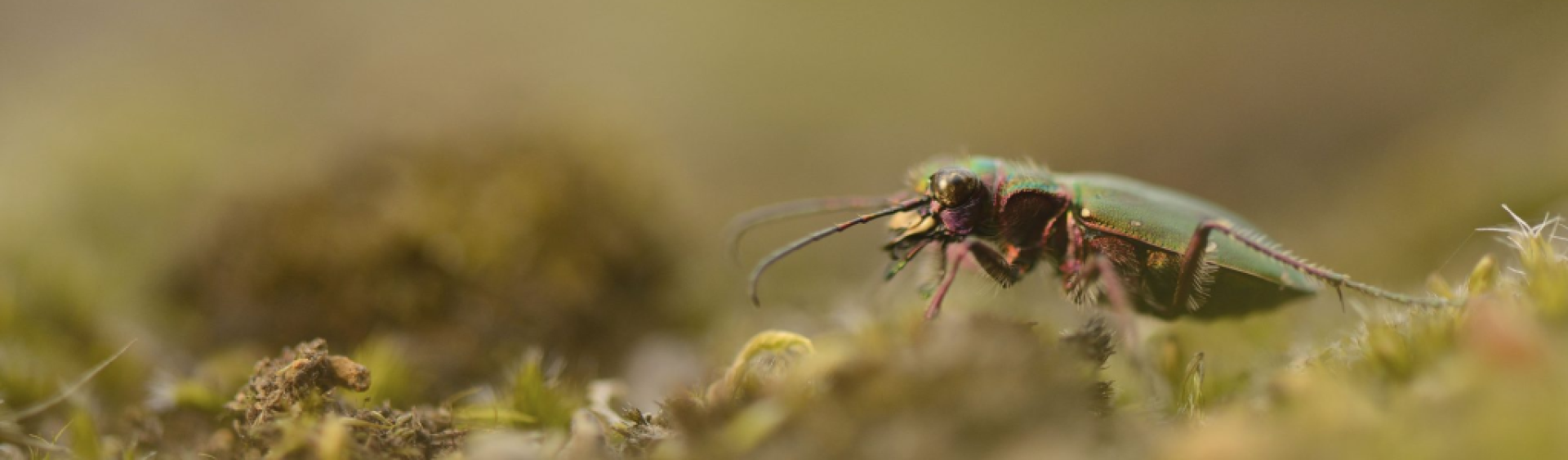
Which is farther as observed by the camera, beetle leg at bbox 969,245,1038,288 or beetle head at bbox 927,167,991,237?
beetle leg at bbox 969,245,1038,288

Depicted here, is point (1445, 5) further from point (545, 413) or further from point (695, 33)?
point (545, 413)

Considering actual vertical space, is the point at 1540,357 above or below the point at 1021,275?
A: below

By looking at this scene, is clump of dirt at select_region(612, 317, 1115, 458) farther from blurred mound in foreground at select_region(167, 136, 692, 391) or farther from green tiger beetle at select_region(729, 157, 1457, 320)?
blurred mound in foreground at select_region(167, 136, 692, 391)

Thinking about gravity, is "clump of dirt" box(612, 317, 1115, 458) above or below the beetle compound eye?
below

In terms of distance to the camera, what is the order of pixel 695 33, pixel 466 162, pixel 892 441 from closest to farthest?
pixel 892 441 → pixel 466 162 → pixel 695 33

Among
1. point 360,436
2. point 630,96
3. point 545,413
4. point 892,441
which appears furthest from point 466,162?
point 630,96

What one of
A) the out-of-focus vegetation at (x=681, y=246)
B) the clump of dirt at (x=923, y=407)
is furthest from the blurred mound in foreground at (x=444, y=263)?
the clump of dirt at (x=923, y=407)

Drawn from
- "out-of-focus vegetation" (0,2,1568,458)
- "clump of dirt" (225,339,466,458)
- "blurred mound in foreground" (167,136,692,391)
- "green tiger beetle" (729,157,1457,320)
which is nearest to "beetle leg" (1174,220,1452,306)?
"green tiger beetle" (729,157,1457,320)

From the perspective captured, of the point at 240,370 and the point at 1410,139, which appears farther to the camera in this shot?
the point at 1410,139
